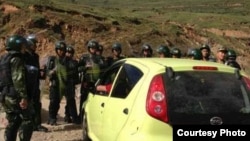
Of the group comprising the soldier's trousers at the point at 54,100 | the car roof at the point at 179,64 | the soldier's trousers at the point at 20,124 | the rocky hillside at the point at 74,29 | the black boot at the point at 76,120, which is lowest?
the rocky hillside at the point at 74,29

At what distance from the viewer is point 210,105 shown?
5008 mm

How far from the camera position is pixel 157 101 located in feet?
16.4

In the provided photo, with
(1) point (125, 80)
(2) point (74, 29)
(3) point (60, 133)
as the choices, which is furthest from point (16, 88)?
(2) point (74, 29)

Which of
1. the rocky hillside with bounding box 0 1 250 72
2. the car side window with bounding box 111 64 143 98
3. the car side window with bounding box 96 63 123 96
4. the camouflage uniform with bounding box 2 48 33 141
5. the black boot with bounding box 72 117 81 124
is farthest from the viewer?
the rocky hillside with bounding box 0 1 250 72

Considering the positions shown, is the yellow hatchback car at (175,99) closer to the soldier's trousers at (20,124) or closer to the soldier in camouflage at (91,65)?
the soldier's trousers at (20,124)

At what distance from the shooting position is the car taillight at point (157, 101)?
494 centimetres

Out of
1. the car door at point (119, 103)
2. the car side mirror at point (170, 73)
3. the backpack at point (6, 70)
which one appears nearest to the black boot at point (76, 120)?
the backpack at point (6, 70)

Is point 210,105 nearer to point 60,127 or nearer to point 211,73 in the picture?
point 211,73

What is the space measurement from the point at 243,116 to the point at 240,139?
0.23m

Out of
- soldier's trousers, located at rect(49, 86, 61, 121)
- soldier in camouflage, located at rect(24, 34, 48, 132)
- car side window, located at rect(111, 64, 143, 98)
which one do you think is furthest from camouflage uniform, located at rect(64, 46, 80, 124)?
car side window, located at rect(111, 64, 143, 98)

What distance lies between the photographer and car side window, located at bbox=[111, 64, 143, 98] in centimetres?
566

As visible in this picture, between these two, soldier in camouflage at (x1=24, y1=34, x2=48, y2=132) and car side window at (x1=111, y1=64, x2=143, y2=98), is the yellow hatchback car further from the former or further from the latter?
soldier in camouflage at (x1=24, y1=34, x2=48, y2=132)

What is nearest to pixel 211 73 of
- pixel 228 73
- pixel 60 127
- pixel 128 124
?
pixel 228 73

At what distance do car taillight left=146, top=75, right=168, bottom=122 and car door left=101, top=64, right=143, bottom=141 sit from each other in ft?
1.26
